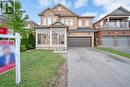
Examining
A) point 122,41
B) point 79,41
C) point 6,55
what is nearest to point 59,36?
point 79,41

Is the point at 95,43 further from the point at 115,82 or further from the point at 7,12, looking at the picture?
the point at 115,82

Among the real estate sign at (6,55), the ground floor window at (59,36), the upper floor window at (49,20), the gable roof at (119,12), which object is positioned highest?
the gable roof at (119,12)

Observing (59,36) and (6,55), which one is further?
(59,36)

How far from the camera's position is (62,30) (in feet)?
88.7

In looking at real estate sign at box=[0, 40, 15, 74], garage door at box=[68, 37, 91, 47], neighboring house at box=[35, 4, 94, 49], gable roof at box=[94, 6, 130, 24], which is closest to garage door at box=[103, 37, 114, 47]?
neighboring house at box=[35, 4, 94, 49]

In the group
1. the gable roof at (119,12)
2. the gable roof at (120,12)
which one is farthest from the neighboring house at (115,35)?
the gable roof at (120,12)

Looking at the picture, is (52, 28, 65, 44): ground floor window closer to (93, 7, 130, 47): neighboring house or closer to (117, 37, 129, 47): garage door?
(93, 7, 130, 47): neighboring house

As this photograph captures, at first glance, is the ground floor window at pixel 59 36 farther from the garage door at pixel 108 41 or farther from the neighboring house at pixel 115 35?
the garage door at pixel 108 41

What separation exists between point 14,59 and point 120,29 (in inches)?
1164

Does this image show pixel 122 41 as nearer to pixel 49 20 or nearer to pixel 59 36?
pixel 59 36

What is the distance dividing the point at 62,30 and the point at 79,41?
28.6ft

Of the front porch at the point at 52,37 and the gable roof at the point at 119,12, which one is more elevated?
the gable roof at the point at 119,12

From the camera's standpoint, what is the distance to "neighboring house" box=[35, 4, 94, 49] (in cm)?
2714

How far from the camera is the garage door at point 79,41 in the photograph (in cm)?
3462
